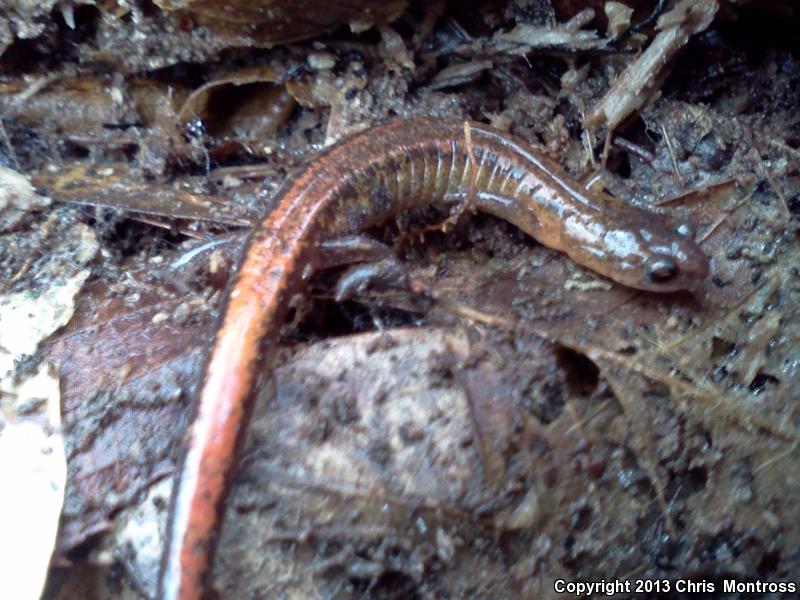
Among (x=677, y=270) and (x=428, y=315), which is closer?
(x=428, y=315)

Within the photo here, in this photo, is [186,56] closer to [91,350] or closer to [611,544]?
[91,350]

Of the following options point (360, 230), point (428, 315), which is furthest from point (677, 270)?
point (360, 230)

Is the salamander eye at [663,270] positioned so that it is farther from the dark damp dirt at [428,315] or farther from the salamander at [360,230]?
the dark damp dirt at [428,315]

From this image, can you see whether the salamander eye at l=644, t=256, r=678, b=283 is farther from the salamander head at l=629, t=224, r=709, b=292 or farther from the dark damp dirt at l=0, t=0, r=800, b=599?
the dark damp dirt at l=0, t=0, r=800, b=599

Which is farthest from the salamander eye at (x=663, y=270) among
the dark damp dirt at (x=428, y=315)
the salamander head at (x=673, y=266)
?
the dark damp dirt at (x=428, y=315)

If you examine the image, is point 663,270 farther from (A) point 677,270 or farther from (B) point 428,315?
(B) point 428,315

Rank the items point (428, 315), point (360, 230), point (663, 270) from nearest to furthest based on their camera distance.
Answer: point (428, 315) → point (663, 270) → point (360, 230)
